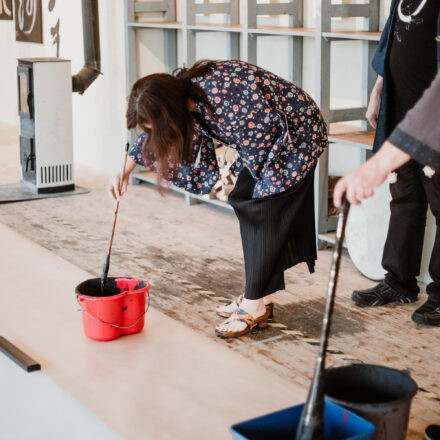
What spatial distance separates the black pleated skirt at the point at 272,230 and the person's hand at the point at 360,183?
5.06 ft

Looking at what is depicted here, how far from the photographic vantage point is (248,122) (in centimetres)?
262

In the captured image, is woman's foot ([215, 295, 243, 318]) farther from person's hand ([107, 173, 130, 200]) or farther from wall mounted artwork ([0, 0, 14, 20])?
wall mounted artwork ([0, 0, 14, 20])

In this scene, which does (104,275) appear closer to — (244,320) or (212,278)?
(244,320)

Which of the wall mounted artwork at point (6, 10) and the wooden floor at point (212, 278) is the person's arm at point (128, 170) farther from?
the wall mounted artwork at point (6, 10)

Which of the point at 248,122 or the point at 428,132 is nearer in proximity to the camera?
the point at 428,132

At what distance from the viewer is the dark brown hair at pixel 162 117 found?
223 centimetres

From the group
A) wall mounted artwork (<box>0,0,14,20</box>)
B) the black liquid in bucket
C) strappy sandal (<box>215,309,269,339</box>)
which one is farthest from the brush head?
wall mounted artwork (<box>0,0,14,20</box>)

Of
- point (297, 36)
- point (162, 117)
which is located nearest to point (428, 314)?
point (162, 117)

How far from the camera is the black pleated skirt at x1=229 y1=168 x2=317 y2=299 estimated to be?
2.95m

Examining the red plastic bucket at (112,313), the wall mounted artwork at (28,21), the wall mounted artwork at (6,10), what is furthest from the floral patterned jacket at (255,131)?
the wall mounted artwork at (6,10)

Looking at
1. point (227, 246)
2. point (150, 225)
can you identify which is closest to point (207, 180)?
point (227, 246)

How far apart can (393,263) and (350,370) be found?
2.01 m

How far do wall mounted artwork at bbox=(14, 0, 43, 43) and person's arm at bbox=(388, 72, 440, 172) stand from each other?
694 centimetres

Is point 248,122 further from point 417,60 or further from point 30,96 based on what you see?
point 30,96
